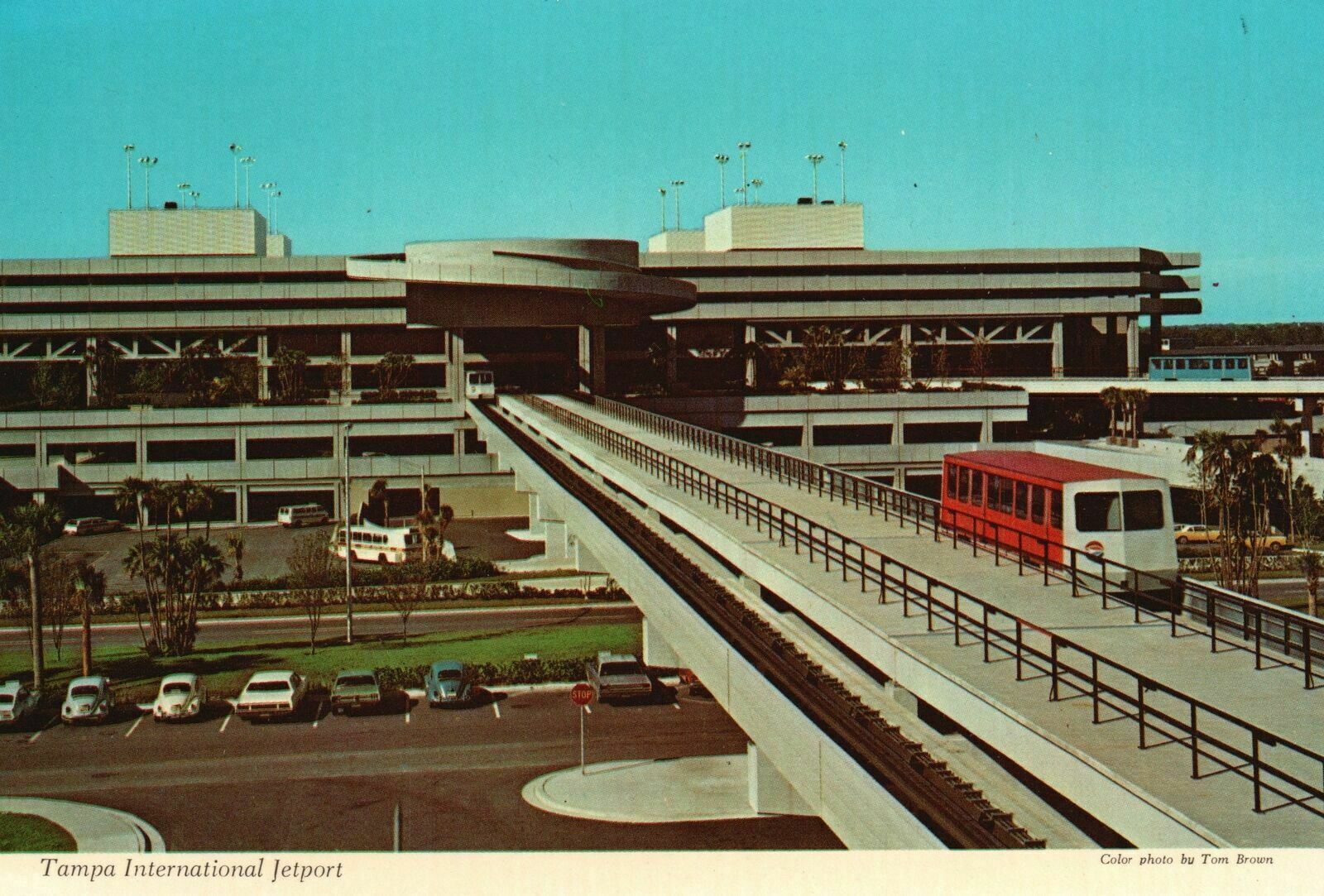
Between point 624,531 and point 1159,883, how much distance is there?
2333 centimetres

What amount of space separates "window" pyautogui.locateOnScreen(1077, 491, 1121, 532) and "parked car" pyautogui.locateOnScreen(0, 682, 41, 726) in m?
29.8

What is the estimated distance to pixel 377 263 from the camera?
74.0 m

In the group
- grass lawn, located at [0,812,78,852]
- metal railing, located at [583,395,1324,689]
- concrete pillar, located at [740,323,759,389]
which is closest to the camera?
metal railing, located at [583,395,1324,689]

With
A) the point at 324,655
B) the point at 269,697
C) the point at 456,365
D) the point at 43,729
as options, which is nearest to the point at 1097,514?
the point at 269,697

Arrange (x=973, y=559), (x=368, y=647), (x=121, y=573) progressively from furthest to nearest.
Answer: (x=121, y=573)
(x=368, y=647)
(x=973, y=559)

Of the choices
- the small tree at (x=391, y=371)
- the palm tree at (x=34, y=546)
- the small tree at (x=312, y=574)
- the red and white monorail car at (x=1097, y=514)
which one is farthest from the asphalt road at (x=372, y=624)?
the small tree at (x=391, y=371)

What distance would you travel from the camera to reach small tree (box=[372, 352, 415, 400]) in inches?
3408

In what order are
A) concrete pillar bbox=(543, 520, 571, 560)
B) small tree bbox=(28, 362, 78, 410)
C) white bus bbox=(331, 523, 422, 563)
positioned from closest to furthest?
white bus bbox=(331, 523, 422, 563) → concrete pillar bbox=(543, 520, 571, 560) → small tree bbox=(28, 362, 78, 410)

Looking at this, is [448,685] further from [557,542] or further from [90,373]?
[90,373]

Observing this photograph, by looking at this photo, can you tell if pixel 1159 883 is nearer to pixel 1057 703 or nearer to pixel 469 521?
pixel 1057 703

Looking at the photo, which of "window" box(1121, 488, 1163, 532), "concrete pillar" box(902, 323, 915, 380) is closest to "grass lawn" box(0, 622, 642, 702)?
"window" box(1121, 488, 1163, 532)

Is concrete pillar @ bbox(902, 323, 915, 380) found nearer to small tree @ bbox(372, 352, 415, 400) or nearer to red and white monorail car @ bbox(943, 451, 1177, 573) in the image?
small tree @ bbox(372, 352, 415, 400)

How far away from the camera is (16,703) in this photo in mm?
36375

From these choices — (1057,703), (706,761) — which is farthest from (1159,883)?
(706,761)
